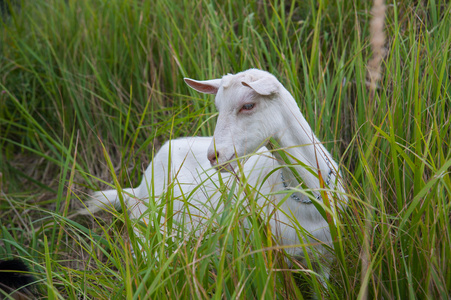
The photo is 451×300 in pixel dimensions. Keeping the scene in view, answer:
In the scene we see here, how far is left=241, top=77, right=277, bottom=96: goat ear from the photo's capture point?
212 centimetres

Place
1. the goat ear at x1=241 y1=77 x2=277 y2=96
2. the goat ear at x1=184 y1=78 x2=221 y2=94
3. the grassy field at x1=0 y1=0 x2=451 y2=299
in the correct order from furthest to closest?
the goat ear at x1=184 y1=78 x2=221 y2=94 < the goat ear at x1=241 y1=77 x2=277 y2=96 < the grassy field at x1=0 y1=0 x2=451 y2=299

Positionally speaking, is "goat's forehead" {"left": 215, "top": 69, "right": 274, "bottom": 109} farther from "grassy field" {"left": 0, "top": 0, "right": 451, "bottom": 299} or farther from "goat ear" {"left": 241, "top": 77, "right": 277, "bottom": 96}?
"grassy field" {"left": 0, "top": 0, "right": 451, "bottom": 299}

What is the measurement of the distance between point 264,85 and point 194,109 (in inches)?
57.6

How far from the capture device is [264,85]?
2170 mm

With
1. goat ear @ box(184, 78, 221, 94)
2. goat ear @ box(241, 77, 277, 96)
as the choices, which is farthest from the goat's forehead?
goat ear @ box(184, 78, 221, 94)

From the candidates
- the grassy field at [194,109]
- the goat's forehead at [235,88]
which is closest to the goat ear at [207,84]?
the goat's forehead at [235,88]

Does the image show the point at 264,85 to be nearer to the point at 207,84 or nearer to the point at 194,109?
the point at 207,84

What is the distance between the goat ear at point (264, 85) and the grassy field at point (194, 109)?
42 centimetres

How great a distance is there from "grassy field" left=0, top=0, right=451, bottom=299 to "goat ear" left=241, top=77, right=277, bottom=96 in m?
0.42

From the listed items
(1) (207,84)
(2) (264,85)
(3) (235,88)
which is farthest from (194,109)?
(2) (264,85)

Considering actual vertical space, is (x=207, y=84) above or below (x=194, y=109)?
above

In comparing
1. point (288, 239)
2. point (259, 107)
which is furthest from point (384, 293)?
point (259, 107)

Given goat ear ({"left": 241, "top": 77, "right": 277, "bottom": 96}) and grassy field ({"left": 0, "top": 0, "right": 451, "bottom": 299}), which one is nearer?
grassy field ({"left": 0, "top": 0, "right": 451, "bottom": 299})

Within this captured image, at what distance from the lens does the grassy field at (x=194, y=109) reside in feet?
6.20
